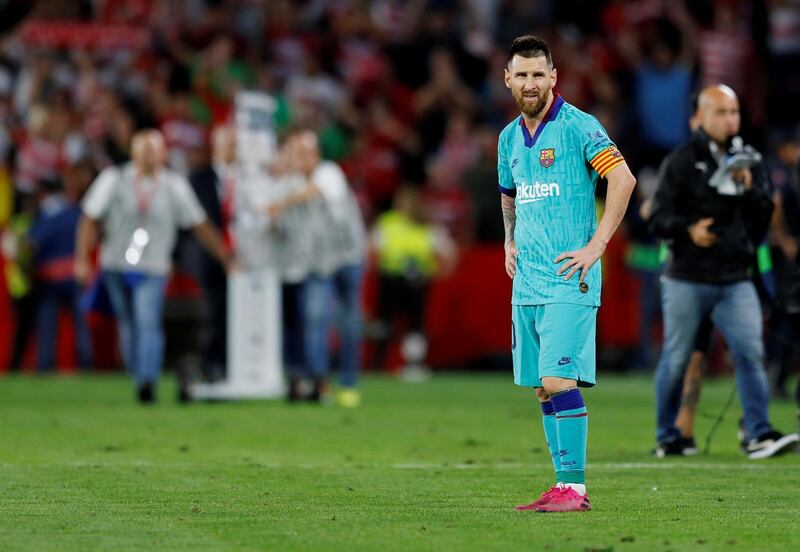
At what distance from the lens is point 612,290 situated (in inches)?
893

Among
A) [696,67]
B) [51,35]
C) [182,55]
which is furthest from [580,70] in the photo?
[51,35]

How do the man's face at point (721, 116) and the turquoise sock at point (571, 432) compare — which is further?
the man's face at point (721, 116)

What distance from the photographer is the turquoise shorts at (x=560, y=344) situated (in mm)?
7730

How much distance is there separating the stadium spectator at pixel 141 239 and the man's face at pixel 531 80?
8437 mm

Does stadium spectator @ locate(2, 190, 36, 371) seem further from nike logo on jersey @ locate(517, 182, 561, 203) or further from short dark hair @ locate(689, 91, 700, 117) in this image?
nike logo on jersey @ locate(517, 182, 561, 203)

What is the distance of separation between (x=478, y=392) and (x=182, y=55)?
8.37 metres

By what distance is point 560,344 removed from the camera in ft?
25.3

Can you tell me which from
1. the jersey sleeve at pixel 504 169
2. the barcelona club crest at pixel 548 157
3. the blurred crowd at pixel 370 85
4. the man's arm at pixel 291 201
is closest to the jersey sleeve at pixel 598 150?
the barcelona club crest at pixel 548 157

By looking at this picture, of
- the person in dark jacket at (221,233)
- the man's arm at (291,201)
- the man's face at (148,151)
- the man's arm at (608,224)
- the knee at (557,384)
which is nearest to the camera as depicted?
the man's arm at (608,224)

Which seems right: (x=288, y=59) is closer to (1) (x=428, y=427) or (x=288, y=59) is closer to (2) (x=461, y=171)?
(2) (x=461, y=171)

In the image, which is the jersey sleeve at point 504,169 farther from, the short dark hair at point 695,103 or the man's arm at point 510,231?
the short dark hair at point 695,103

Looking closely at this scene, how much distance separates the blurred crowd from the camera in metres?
22.4

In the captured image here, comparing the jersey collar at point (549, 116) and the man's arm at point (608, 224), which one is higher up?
the jersey collar at point (549, 116)

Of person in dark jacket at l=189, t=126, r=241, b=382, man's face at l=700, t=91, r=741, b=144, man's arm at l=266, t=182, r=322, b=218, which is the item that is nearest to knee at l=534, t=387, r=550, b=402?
man's face at l=700, t=91, r=741, b=144
